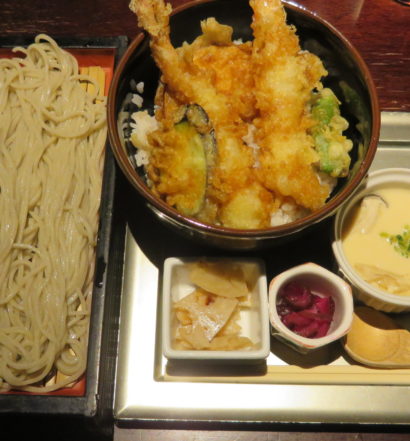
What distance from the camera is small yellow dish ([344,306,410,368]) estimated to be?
1470 millimetres

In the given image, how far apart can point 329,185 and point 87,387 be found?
97 cm

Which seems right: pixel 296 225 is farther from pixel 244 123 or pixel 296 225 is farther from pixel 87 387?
pixel 87 387

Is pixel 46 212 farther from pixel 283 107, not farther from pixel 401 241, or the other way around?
pixel 401 241

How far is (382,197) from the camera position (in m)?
1.61

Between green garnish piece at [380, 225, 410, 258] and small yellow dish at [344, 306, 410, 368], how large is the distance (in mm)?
219

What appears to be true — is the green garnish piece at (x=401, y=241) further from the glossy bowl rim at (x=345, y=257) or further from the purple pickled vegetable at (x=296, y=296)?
the purple pickled vegetable at (x=296, y=296)

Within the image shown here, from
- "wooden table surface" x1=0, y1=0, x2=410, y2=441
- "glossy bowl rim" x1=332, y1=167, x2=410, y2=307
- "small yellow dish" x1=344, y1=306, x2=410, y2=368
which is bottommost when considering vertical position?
"small yellow dish" x1=344, y1=306, x2=410, y2=368

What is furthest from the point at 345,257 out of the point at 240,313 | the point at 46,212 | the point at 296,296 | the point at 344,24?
the point at 344,24

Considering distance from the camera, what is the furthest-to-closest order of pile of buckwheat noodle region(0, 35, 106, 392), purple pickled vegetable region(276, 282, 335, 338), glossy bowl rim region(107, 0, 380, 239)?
pile of buckwheat noodle region(0, 35, 106, 392), purple pickled vegetable region(276, 282, 335, 338), glossy bowl rim region(107, 0, 380, 239)

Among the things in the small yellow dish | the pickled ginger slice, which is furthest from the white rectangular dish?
the small yellow dish

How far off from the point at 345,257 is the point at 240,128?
1.76 feet

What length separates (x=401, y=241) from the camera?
5.04ft

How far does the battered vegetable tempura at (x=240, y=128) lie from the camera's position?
1352mm

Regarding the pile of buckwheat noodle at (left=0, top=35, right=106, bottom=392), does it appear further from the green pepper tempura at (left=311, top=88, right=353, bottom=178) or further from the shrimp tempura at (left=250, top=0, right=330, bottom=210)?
the green pepper tempura at (left=311, top=88, right=353, bottom=178)
